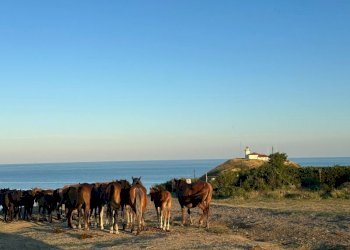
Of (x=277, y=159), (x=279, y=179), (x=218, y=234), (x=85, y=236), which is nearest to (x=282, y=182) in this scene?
(x=279, y=179)

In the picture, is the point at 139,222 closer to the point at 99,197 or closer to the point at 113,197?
the point at 113,197

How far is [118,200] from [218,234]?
14.1 ft

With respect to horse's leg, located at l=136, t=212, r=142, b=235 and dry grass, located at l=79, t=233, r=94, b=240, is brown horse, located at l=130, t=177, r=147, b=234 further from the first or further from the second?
dry grass, located at l=79, t=233, r=94, b=240

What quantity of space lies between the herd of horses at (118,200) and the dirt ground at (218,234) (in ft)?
2.11

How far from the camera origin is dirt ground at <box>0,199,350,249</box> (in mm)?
17078

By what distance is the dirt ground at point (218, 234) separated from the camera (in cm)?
1708

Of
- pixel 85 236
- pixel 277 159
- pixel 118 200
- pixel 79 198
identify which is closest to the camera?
pixel 85 236

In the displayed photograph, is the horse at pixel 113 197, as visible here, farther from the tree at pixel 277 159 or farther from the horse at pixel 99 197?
the tree at pixel 277 159

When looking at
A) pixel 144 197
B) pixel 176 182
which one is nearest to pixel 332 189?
pixel 176 182

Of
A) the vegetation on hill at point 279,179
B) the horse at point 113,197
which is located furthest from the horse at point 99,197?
the vegetation on hill at point 279,179

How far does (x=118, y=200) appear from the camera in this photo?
20516mm

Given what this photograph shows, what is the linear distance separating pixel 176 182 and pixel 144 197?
383 centimetres

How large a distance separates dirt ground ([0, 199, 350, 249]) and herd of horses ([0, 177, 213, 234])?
0.64 m

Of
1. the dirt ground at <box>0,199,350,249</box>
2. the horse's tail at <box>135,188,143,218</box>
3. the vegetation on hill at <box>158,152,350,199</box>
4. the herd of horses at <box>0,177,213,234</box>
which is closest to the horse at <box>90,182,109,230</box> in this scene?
the herd of horses at <box>0,177,213,234</box>
